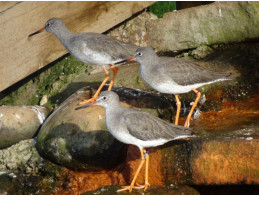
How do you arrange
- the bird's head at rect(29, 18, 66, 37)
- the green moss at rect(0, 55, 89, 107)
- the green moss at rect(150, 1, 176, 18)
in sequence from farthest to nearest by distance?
the green moss at rect(150, 1, 176, 18)
the green moss at rect(0, 55, 89, 107)
the bird's head at rect(29, 18, 66, 37)

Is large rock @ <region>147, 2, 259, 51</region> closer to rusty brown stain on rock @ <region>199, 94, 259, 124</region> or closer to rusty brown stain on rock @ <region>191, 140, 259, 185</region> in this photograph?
rusty brown stain on rock @ <region>199, 94, 259, 124</region>

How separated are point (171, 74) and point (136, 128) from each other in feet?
3.93

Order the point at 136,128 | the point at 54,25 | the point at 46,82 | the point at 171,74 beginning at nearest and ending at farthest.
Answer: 1. the point at 136,128
2. the point at 171,74
3. the point at 54,25
4. the point at 46,82

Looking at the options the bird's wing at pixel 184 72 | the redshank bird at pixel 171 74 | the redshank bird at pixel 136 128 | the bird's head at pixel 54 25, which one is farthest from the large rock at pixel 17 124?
the bird's wing at pixel 184 72

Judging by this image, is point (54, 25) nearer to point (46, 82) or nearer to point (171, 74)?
point (46, 82)

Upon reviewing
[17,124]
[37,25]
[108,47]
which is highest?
[37,25]

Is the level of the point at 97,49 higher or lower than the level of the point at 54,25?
lower

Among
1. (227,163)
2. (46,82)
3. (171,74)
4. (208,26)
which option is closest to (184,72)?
(171,74)

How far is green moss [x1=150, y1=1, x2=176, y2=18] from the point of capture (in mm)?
11204

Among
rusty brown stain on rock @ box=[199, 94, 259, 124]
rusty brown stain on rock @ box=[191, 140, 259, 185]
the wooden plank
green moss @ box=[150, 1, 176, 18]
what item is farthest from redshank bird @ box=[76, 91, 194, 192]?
green moss @ box=[150, 1, 176, 18]

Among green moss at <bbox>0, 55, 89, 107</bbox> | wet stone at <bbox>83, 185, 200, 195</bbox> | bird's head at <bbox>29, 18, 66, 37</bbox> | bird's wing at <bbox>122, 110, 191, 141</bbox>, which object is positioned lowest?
wet stone at <bbox>83, 185, 200, 195</bbox>

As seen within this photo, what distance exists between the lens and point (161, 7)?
1148 cm

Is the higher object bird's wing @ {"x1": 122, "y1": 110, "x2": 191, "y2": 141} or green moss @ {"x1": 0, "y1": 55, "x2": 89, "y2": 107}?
bird's wing @ {"x1": 122, "y1": 110, "x2": 191, "y2": 141}

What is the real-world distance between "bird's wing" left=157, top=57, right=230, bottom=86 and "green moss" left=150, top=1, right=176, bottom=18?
4.51 meters
